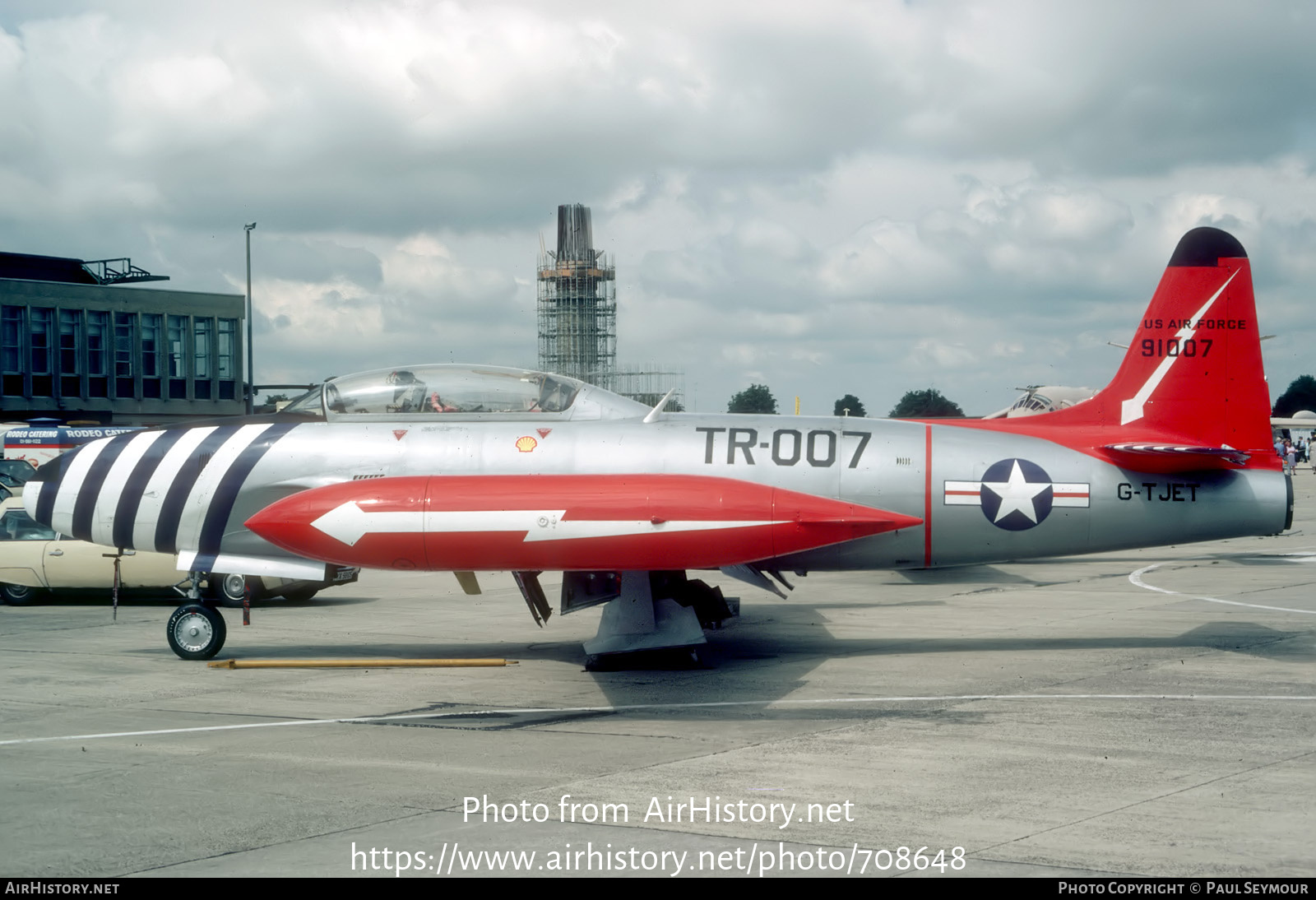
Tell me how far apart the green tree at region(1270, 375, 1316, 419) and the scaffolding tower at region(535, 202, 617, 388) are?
100658 mm

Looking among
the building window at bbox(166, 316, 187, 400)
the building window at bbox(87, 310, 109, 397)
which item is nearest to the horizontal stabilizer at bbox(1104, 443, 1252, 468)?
the building window at bbox(87, 310, 109, 397)

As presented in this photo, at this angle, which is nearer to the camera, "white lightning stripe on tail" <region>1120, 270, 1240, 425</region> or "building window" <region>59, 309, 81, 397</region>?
"white lightning stripe on tail" <region>1120, 270, 1240, 425</region>

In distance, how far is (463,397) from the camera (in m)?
13.0

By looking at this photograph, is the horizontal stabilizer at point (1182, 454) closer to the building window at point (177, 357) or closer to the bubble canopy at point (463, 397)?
the bubble canopy at point (463, 397)

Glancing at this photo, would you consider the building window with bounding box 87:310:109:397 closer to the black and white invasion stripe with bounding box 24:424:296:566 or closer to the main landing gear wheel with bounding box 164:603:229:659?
the black and white invasion stripe with bounding box 24:424:296:566

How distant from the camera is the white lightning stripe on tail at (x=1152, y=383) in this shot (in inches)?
523

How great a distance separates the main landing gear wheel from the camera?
13359mm

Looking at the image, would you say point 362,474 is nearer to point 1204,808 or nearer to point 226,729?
point 226,729

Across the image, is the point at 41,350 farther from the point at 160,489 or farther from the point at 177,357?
the point at 160,489

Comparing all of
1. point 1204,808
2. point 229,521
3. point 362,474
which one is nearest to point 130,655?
point 229,521

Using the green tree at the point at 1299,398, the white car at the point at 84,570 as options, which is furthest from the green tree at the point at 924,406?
the green tree at the point at 1299,398

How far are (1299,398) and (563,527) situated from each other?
173470 millimetres

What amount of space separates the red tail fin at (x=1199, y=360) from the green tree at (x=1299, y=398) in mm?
162081
